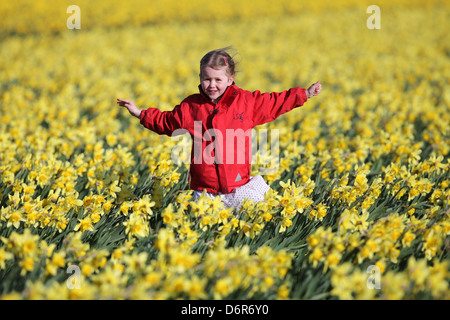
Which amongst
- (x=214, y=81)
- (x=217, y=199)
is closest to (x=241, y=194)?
(x=217, y=199)

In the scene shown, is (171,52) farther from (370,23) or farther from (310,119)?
(370,23)

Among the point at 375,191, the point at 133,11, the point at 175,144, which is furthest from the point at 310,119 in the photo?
the point at 133,11

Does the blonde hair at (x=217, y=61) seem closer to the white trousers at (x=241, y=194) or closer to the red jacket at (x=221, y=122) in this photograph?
the red jacket at (x=221, y=122)

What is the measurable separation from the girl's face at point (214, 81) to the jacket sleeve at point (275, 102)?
0.83 feet

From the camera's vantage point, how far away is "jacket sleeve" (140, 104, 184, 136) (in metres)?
2.95

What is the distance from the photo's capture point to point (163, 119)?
2965 mm

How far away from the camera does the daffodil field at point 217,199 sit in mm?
2227

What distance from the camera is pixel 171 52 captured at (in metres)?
11.1
